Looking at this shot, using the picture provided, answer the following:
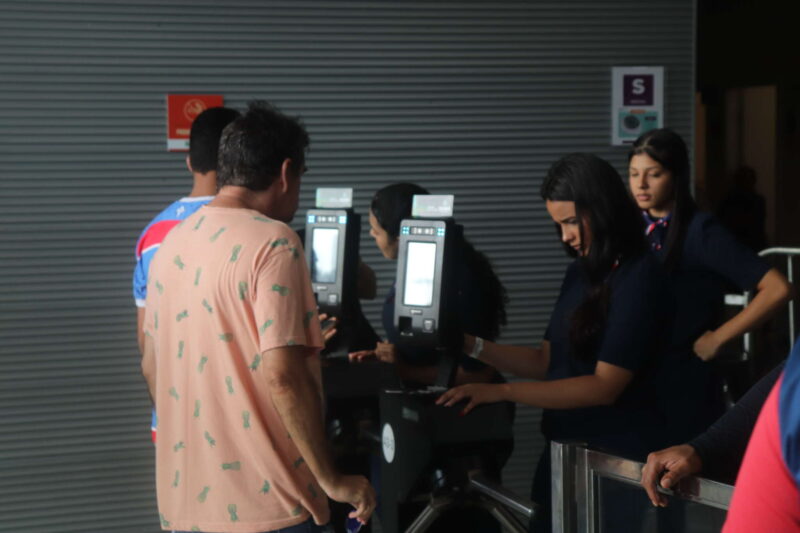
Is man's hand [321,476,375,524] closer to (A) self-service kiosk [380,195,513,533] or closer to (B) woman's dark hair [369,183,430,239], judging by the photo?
(A) self-service kiosk [380,195,513,533]

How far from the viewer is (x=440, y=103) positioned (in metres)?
5.11

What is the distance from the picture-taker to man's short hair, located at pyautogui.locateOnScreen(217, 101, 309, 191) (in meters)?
2.40

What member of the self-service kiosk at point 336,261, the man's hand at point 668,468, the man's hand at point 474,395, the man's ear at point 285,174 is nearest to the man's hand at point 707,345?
the man's hand at point 474,395

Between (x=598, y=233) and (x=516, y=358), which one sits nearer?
(x=598, y=233)

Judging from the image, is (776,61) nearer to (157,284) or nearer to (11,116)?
(11,116)

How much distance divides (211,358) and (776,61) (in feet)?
29.9

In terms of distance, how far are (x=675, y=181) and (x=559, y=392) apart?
54.5 inches

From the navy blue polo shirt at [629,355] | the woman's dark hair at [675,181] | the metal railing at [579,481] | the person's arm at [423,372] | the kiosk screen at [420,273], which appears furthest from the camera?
the woman's dark hair at [675,181]

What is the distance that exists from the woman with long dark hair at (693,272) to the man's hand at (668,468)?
1490 millimetres

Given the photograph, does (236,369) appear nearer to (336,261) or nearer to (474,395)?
(474,395)

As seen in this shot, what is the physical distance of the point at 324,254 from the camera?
3.73 meters

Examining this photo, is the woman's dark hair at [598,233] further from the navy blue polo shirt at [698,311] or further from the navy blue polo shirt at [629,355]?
the navy blue polo shirt at [698,311]

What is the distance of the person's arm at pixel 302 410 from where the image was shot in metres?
2.20

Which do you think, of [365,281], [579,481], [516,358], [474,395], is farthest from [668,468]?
[365,281]
